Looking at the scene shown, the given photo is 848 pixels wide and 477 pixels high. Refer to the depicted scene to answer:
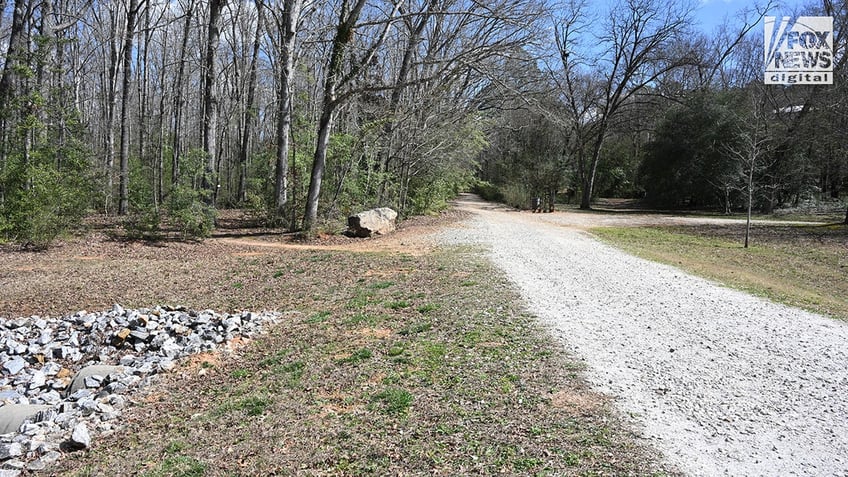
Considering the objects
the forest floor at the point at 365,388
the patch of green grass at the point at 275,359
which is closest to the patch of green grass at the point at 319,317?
the forest floor at the point at 365,388

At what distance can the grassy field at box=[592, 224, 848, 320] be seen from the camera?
7969 millimetres

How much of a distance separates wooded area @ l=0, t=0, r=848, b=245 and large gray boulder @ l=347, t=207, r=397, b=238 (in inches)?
38.0

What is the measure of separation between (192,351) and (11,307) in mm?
3612

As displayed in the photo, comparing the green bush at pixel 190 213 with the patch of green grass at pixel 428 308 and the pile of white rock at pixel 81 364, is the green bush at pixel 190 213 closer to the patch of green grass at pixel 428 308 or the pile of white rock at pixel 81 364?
the pile of white rock at pixel 81 364

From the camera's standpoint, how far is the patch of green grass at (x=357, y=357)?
491 cm

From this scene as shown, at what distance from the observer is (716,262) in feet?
35.4

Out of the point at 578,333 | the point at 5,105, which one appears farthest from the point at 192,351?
the point at 5,105

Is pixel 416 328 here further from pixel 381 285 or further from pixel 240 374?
pixel 381 285

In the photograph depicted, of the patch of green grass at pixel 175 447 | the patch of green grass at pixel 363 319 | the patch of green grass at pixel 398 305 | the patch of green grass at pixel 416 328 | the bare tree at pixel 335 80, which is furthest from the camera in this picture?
the bare tree at pixel 335 80

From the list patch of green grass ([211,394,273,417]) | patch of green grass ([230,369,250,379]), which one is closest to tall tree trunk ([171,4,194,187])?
patch of green grass ([230,369,250,379])

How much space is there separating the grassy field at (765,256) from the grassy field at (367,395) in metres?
4.70

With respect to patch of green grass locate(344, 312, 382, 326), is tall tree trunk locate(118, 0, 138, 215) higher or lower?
higher

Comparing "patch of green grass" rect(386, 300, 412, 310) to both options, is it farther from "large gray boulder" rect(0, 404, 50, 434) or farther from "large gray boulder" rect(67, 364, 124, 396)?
"large gray boulder" rect(0, 404, 50, 434)

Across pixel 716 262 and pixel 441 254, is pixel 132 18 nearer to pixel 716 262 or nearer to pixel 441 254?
pixel 441 254
